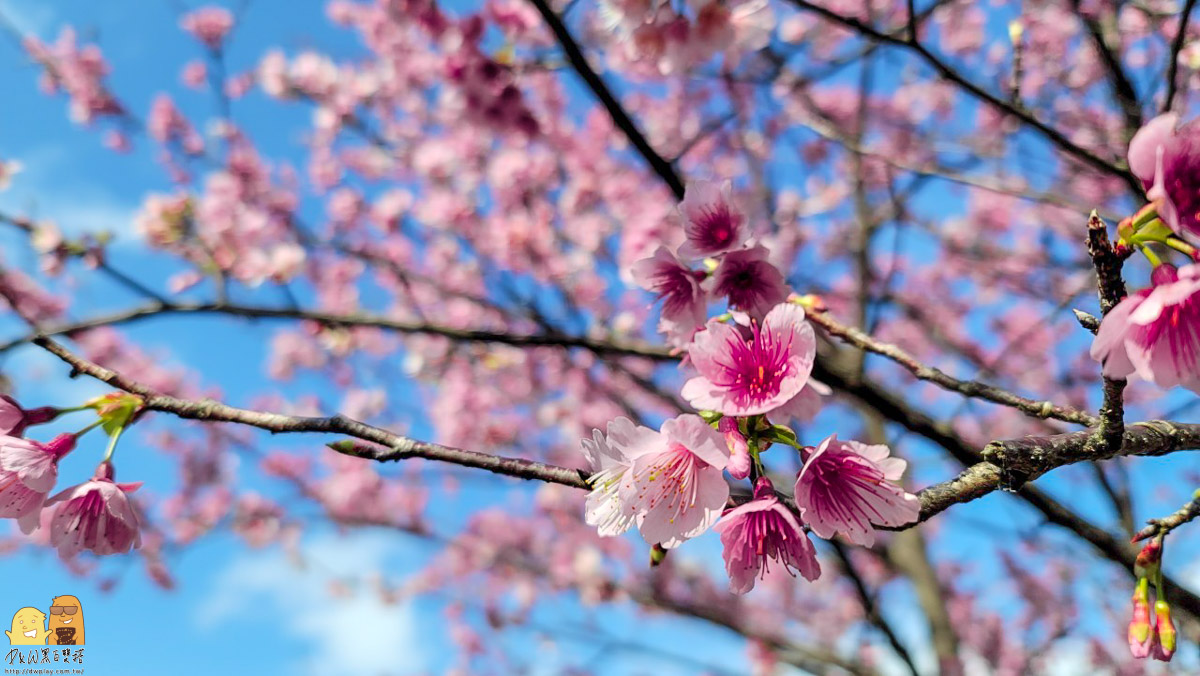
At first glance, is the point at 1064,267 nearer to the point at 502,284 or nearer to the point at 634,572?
the point at 502,284

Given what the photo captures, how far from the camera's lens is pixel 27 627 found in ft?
6.99

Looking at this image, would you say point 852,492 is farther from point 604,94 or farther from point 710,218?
point 604,94

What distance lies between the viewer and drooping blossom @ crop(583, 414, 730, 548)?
102 centimetres

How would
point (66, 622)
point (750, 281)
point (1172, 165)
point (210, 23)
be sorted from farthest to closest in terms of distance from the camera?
1. point (210, 23)
2. point (66, 622)
3. point (750, 281)
4. point (1172, 165)

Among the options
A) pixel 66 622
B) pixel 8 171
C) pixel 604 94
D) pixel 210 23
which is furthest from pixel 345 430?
pixel 210 23

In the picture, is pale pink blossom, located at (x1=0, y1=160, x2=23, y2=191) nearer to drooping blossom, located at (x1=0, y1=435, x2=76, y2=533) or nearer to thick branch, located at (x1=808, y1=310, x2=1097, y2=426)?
drooping blossom, located at (x1=0, y1=435, x2=76, y2=533)

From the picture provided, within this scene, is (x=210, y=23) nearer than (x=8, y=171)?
No

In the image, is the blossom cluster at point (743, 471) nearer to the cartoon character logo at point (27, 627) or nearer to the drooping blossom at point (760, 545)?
the drooping blossom at point (760, 545)

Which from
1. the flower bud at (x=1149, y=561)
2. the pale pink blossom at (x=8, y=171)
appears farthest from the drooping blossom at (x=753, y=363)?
the pale pink blossom at (x=8, y=171)

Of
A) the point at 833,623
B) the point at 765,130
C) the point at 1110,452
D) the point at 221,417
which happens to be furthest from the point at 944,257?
the point at 221,417

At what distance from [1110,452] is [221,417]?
4.41 ft

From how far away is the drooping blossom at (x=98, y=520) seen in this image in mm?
1178

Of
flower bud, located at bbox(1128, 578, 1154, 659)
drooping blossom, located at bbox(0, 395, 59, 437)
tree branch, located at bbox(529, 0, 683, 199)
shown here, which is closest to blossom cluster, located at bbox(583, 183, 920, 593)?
flower bud, located at bbox(1128, 578, 1154, 659)

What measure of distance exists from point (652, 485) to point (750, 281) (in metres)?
0.48
